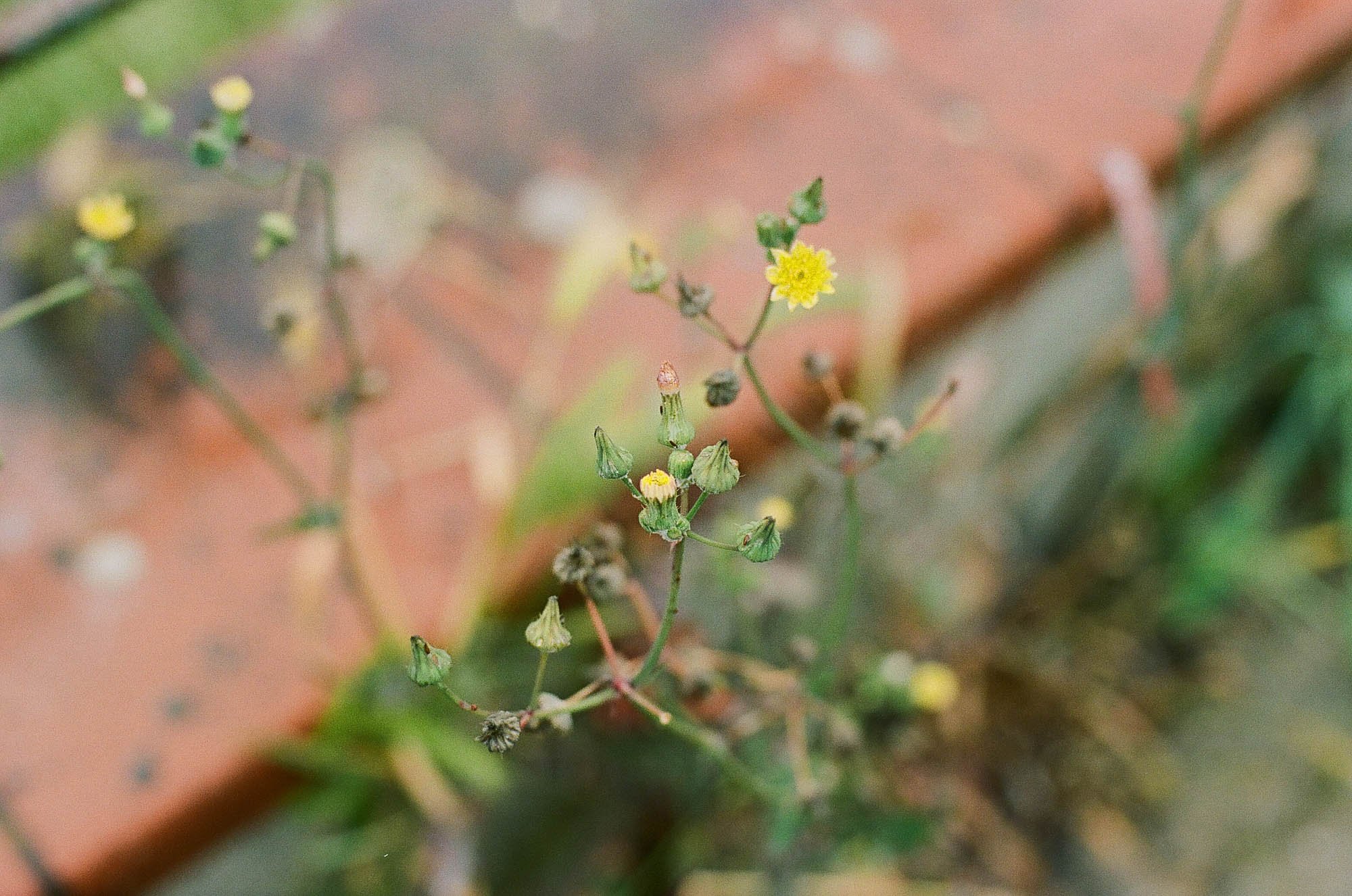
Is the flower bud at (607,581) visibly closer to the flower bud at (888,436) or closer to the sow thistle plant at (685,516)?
the sow thistle plant at (685,516)

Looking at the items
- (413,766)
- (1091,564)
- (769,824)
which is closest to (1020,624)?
(1091,564)

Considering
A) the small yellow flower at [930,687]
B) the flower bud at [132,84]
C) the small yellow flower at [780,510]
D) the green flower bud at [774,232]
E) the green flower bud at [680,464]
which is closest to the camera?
the green flower bud at [680,464]

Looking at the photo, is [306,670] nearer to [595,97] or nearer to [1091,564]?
[595,97]

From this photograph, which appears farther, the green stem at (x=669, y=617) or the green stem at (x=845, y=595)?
the green stem at (x=845, y=595)

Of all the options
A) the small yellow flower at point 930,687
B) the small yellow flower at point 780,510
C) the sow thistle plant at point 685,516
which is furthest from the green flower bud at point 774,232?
the small yellow flower at point 930,687

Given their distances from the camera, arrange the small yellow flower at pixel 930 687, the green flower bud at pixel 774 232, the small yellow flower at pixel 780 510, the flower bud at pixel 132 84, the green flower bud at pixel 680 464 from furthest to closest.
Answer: the small yellow flower at pixel 930 687 < the small yellow flower at pixel 780 510 < the flower bud at pixel 132 84 < the green flower bud at pixel 774 232 < the green flower bud at pixel 680 464

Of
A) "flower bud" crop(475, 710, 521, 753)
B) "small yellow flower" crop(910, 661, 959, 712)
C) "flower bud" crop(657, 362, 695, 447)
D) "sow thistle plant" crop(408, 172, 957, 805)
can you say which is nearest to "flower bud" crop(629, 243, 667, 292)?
"sow thistle plant" crop(408, 172, 957, 805)
